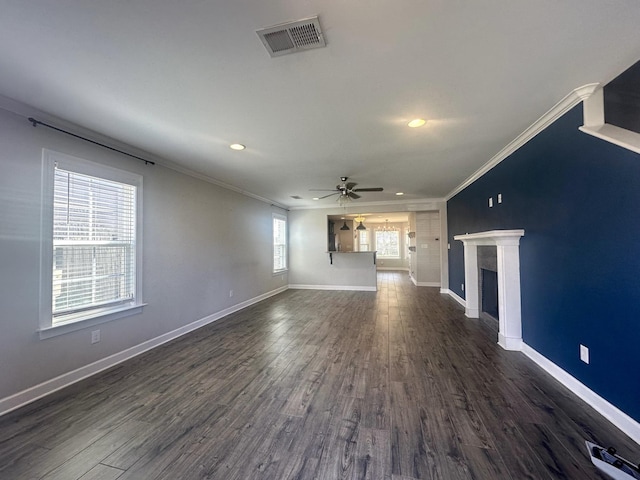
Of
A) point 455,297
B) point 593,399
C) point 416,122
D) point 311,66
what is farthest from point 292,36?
point 455,297

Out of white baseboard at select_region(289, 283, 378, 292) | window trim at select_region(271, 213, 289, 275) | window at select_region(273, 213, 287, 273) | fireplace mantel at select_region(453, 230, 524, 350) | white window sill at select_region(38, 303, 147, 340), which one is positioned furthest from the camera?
white baseboard at select_region(289, 283, 378, 292)

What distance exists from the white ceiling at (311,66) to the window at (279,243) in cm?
420

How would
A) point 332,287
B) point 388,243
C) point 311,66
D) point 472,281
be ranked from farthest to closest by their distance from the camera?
1. point 388,243
2. point 332,287
3. point 472,281
4. point 311,66

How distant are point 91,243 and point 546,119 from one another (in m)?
4.70

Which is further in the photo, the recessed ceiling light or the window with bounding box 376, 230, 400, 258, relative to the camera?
the window with bounding box 376, 230, 400, 258

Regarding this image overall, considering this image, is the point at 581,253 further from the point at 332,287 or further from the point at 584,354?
the point at 332,287

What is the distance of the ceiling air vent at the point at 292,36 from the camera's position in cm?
144

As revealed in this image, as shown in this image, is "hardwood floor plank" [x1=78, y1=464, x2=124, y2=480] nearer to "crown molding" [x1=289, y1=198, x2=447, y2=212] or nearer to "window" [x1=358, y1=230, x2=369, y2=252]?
"crown molding" [x1=289, y1=198, x2=447, y2=212]

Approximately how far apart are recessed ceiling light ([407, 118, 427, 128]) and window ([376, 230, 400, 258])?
1032 centimetres

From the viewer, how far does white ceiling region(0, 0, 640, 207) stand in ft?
4.48

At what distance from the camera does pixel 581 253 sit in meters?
2.18

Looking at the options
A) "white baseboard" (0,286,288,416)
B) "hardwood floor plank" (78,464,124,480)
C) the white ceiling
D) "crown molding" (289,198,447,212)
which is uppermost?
the white ceiling

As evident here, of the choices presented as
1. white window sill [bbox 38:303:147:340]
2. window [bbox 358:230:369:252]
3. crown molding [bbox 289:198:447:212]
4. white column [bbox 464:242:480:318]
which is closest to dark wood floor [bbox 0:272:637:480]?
white window sill [bbox 38:303:147:340]

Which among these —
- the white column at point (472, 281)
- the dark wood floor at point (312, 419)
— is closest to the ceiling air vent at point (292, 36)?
the dark wood floor at point (312, 419)
